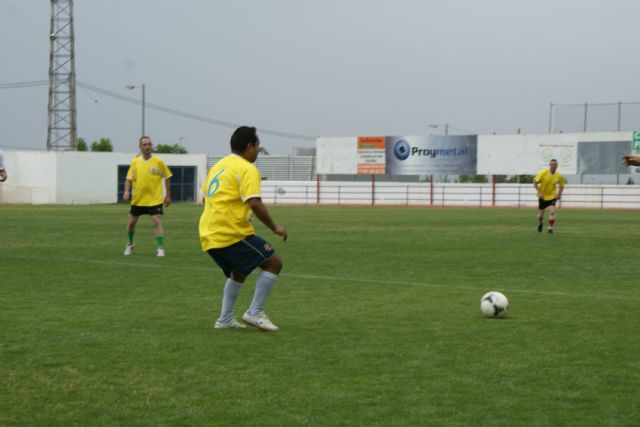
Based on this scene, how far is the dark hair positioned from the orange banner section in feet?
184

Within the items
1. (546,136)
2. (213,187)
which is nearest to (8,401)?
(213,187)

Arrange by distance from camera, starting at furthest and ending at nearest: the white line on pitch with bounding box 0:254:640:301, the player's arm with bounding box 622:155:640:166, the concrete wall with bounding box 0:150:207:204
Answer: the concrete wall with bounding box 0:150:207:204 → the white line on pitch with bounding box 0:254:640:301 → the player's arm with bounding box 622:155:640:166

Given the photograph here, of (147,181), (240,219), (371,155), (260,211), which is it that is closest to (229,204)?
(240,219)

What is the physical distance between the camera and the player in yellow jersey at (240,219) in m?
8.68

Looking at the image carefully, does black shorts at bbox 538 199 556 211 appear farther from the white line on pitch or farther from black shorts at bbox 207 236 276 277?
black shorts at bbox 207 236 276 277

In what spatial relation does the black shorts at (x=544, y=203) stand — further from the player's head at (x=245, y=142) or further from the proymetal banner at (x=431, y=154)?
the proymetal banner at (x=431, y=154)

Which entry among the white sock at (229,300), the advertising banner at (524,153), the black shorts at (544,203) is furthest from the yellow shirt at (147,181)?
the advertising banner at (524,153)

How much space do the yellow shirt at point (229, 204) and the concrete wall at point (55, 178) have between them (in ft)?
166

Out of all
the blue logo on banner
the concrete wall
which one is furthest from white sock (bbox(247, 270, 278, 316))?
the blue logo on banner

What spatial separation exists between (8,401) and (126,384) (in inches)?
31.9

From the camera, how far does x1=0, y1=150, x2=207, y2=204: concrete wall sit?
5762cm

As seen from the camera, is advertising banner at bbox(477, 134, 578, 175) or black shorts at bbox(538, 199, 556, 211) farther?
advertising banner at bbox(477, 134, 578, 175)

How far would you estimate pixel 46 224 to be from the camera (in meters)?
29.8

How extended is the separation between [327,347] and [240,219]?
1517mm
